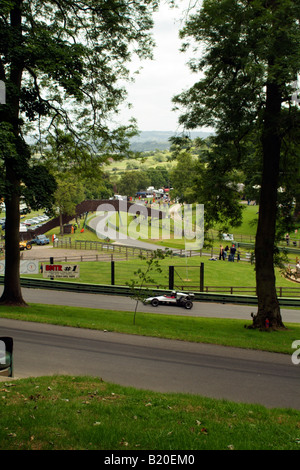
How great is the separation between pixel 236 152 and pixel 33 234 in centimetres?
5191

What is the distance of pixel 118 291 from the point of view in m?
31.5

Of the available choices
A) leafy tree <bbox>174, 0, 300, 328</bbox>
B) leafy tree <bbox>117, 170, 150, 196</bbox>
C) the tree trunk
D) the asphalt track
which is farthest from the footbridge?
the asphalt track

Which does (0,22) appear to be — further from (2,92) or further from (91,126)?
(91,126)

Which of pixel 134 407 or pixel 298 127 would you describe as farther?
pixel 298 127

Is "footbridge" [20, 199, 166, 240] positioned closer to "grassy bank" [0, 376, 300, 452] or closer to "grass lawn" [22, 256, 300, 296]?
"grass lawn" [22, 256, 300, 296]

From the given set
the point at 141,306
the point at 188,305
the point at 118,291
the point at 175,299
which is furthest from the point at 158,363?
the point at 118,291

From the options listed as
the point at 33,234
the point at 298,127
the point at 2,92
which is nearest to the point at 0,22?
the point at 2,92

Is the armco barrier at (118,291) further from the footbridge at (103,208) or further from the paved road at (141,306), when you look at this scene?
the footbridge at (103,208)

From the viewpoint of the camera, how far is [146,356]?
12.8 meters

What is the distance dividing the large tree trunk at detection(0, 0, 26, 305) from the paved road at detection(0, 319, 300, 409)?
6944mm

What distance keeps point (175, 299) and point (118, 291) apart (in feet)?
17.3

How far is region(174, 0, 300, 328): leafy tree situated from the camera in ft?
49.4

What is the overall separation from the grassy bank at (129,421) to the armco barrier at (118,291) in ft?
65.7

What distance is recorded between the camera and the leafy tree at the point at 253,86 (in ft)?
49.4
